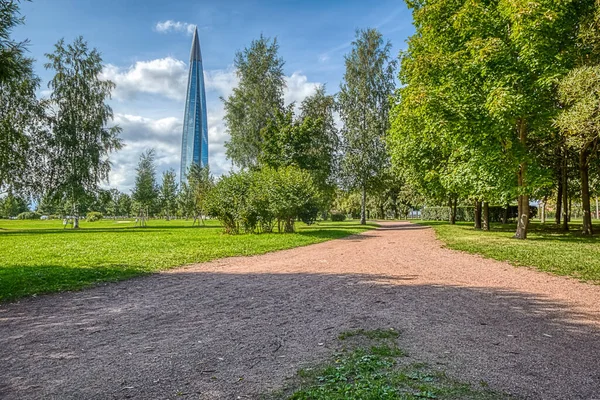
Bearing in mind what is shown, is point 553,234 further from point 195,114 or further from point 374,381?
point 195,114

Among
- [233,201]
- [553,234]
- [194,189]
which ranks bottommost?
[553,234]

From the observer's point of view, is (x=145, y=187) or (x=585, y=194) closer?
(x=585, y=194)

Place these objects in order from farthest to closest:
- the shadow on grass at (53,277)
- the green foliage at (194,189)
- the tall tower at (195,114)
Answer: the tall tower at (195,114) < the green foliage at (194,189) < the shadow on grass at (53,277)

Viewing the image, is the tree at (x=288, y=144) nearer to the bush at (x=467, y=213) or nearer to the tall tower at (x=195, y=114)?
the bush at (x=467, y=213)

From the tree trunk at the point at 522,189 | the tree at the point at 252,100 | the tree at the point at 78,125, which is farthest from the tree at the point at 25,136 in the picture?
the tree trunk at the point at 522,189

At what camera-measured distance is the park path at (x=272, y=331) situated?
3070 millimetres

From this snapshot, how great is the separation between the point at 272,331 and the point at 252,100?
28.6 meters

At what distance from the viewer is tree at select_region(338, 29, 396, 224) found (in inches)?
1278

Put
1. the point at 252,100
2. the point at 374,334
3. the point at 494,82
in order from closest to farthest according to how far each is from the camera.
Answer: the point at 374,334 < the point at 494,82 < the point at 252,100

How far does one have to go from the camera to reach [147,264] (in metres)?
9.86

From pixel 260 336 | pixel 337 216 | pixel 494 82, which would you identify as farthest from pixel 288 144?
pixel 337 216

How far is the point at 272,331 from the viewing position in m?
4.35

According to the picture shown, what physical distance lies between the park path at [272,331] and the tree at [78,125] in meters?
29.1

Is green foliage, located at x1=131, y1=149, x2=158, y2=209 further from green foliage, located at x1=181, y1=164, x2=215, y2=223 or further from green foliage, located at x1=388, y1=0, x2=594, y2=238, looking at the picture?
green foliage, located at x1=388, y1=0, x2=594, y2=238
